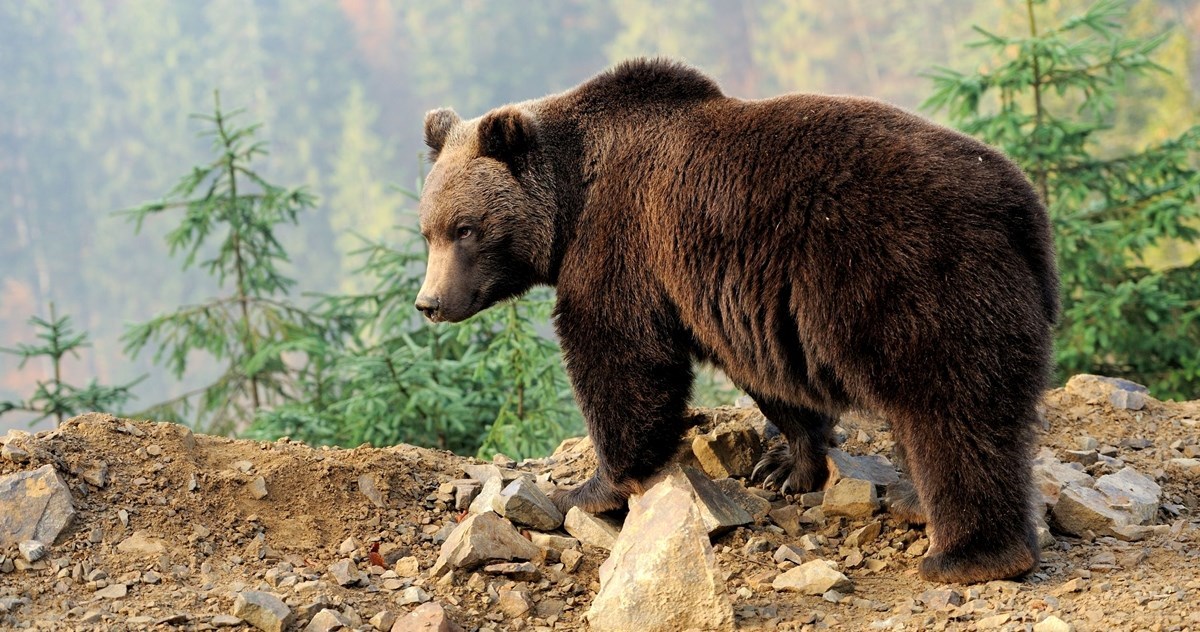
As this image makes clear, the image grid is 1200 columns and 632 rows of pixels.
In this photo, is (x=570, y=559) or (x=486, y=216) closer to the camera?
(x=570, y=559)

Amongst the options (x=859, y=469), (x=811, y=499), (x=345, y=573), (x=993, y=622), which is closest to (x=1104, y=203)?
(x=859, y=469)

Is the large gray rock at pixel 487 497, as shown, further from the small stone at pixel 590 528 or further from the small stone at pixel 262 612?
the small stone at pixel 262 612

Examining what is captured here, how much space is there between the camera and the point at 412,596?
452 centimetres

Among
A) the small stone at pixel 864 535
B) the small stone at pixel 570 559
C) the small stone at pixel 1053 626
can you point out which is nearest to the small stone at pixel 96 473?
the small stone at pixel 570 559

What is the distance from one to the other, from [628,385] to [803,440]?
1156mm

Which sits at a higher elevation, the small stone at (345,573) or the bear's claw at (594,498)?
the small stone at (345,573)

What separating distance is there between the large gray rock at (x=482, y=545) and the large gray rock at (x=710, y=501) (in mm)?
702

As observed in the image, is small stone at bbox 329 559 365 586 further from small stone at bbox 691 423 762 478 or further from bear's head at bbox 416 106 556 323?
small stone at bbox 691 423 762 478

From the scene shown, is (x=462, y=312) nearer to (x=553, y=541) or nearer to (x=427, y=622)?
(x=553, y=541)

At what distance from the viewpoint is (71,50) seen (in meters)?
87.0

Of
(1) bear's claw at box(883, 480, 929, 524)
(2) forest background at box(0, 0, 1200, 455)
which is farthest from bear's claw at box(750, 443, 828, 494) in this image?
(2) forest background at box(0, 0, 1200, 455)

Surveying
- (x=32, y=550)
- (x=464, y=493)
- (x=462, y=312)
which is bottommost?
(x=464, y=493)

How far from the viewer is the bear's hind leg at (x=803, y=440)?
5.77 metres

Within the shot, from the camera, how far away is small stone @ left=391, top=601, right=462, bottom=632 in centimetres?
412
